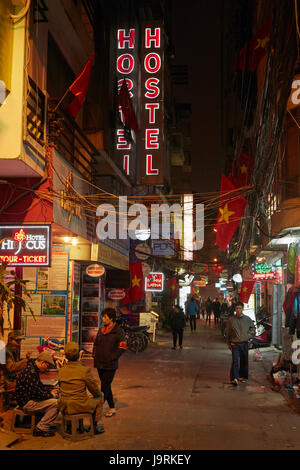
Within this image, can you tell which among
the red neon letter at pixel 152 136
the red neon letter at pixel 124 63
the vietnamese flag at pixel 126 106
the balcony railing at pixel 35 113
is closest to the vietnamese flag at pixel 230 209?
the red neon letter at pixel 152 136

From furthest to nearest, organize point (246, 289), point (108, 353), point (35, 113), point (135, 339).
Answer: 1. point (246, 289)
2. point (135, 339)
3. point (35, 113)
4. point (108, 353)

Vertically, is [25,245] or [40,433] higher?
[25,245]

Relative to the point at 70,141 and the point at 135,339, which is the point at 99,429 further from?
the point at 135,339

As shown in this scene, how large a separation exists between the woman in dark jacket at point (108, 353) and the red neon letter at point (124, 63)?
11.7 meters

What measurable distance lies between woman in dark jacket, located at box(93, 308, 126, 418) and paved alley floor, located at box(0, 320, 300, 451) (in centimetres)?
51

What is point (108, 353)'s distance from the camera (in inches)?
317

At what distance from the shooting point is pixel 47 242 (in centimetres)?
943

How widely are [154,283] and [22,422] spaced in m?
18.3

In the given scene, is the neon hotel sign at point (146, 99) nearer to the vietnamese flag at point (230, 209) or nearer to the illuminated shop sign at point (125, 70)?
the illuminated shop sign at point (125, 70)

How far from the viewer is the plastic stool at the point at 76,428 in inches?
264

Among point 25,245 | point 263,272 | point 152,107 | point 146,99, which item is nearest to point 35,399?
point 25,245

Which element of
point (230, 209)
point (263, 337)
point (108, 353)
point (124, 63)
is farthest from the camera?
point (263, 337)

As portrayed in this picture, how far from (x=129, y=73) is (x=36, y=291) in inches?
351
